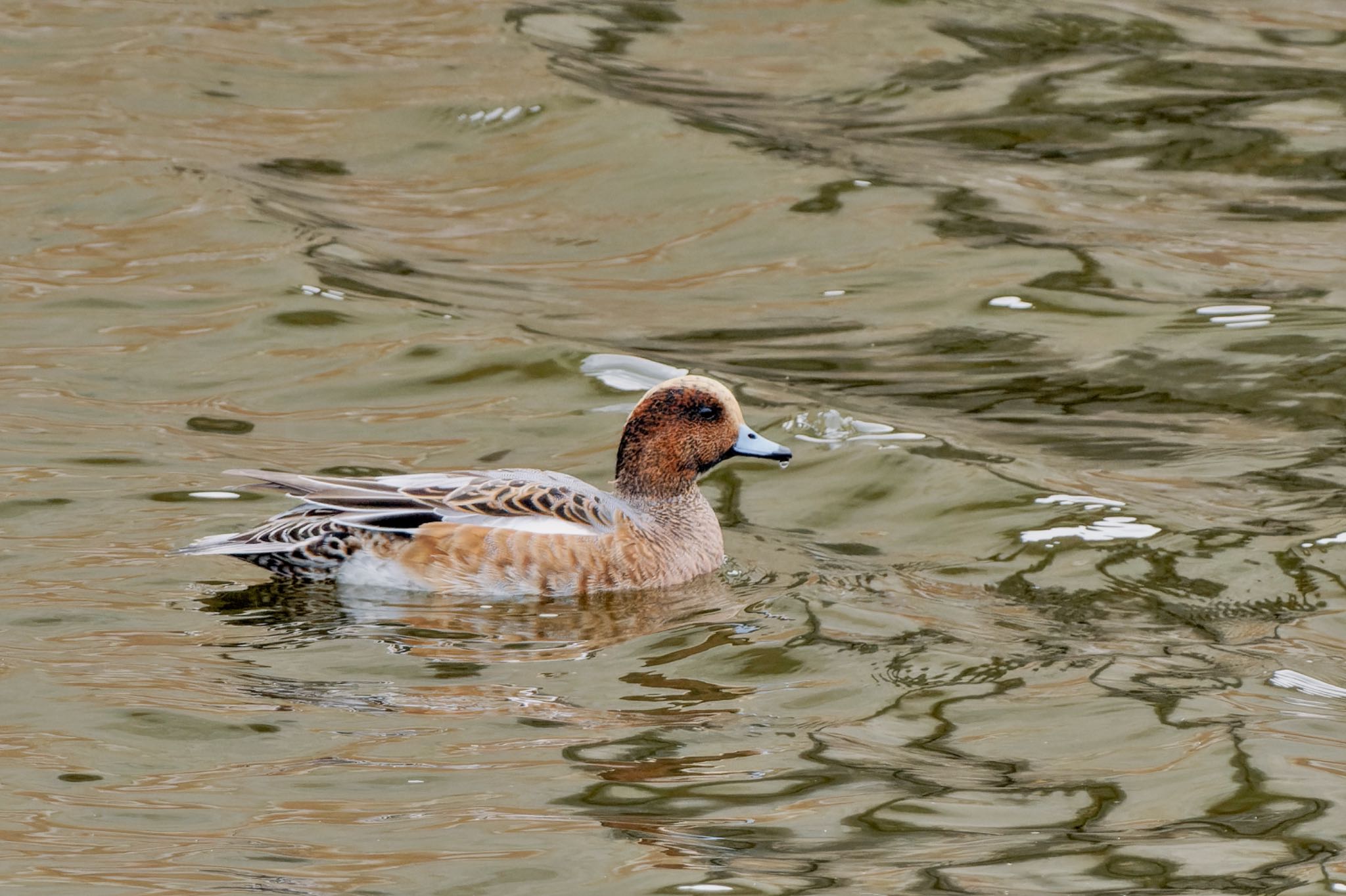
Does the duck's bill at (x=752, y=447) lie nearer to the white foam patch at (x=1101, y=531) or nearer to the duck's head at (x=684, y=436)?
the duck's head at (x=684, y=436)

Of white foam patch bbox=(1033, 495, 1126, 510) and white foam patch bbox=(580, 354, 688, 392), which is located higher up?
white foam patch bbox=(580, 354, 688, 392)

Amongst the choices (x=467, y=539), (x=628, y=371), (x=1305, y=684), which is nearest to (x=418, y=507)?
(x=467, y=539)

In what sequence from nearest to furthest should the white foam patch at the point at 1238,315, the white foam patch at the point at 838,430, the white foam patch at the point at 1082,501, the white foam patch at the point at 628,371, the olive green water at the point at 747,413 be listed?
the olive green water at the point at 747,413 → the white foam patch at the point at 1082,501 → the white foam patch at the point at 838,430 → the white foam patch at the point at 628,371 → the white foam patch at the point at 1238,315

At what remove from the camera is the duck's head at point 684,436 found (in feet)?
27.6

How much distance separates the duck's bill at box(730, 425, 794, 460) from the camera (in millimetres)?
8422

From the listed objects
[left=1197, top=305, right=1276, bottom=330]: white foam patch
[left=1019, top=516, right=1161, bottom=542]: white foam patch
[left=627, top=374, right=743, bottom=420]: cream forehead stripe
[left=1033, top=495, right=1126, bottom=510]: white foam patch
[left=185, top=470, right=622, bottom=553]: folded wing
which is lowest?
[left=1019, top=516, right=1161, bottom=542]: white foam patch

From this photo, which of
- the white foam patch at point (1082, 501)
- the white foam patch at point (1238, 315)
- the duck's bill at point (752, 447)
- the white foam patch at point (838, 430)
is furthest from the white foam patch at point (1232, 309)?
the duck's bill at point (752, 447)

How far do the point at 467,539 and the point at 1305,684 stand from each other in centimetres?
300

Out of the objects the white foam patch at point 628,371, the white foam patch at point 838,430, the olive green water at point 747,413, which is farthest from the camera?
the white foam patch at point 628,371

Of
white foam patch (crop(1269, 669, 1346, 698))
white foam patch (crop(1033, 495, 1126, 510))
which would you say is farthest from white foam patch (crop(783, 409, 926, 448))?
white foam patch (crop(1269, 669, 1346, 698))

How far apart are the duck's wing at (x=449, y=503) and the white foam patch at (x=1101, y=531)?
5.74 ft

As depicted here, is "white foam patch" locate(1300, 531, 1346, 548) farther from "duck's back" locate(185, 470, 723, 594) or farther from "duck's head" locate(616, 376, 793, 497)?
"duck's back" locate(185, 470, 723, 594)

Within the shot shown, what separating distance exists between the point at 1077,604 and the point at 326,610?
2.75 m

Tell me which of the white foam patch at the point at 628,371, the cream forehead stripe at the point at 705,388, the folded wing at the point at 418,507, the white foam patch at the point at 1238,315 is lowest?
the white foam patch at the point at 628,371
